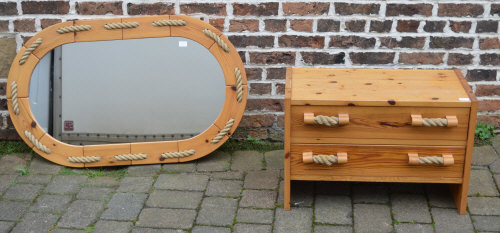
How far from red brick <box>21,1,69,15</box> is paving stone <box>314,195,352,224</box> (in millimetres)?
1767

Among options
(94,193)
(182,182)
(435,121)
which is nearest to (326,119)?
(435,121)

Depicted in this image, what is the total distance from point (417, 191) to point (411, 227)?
0.37 m

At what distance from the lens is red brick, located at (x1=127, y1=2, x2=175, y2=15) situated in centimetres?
348

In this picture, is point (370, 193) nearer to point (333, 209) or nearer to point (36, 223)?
point (333, 209)

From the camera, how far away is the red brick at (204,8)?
3.48m

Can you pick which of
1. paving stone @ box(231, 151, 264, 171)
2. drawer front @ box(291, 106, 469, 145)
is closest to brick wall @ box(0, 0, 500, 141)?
paving stone @ box(231, 151, 264, 171)

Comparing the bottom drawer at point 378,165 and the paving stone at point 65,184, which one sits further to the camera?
the paving stone at point 65,184

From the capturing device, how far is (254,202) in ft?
10.1

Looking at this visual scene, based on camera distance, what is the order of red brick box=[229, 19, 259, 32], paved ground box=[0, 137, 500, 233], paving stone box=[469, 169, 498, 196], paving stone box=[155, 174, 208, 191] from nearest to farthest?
1. paved ground box=[0, 137, 500, 233]
2. paving stone box=[469, 169, 498, 196]
3. paving stone box=[155, 174, 208, 191]
4. red brick box=[229, 19, 259, 32]

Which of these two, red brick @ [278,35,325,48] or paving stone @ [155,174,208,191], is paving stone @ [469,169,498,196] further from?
paving stone @ [155,174,208,191]

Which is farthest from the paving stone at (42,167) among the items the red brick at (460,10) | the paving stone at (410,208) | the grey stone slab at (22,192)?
the red brick at (460,10)

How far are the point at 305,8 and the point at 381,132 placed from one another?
3.14 ft

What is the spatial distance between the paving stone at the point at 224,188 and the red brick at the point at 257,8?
3.12 feet

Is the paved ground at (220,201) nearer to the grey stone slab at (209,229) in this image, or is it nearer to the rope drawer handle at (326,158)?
the grey stone slab at (209,229)
